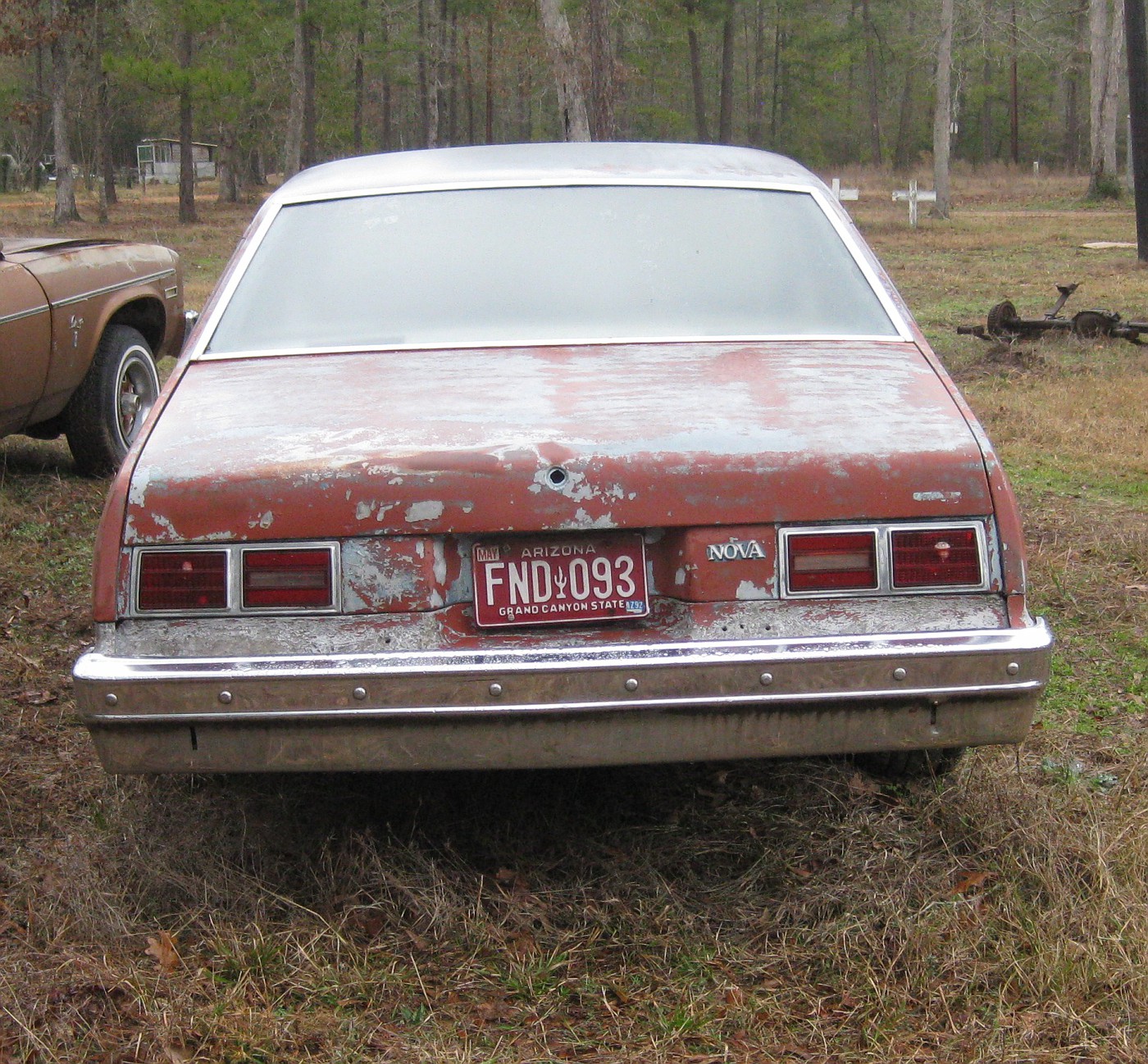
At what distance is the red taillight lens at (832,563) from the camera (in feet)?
8.35

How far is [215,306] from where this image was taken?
336 cm

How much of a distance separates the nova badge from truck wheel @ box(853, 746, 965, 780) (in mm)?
917

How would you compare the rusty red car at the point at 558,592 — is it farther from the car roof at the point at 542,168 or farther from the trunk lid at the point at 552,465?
the car roof at the point at 542,168

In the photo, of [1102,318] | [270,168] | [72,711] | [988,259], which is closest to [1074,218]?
[988,259]

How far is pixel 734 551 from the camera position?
100 inches

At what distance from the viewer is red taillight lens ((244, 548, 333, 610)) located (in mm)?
2518

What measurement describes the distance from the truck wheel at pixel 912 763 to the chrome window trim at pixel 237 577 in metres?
A: 1.46

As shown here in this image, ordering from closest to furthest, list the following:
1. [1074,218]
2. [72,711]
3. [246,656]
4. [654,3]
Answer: [246,656] < [72,711] < [1074,218] < [654,3]

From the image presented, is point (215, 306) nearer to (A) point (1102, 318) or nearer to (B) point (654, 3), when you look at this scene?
(A) point (1102, 318)

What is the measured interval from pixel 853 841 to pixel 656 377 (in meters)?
1.11

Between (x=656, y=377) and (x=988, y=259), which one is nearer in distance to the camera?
(x=656, y=377)

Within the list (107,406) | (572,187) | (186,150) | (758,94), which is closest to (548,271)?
(572,187)

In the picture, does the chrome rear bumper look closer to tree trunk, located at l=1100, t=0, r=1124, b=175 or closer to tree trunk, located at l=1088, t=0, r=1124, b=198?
tree trunk, located at l=1088, t=0, r=1124, b=198

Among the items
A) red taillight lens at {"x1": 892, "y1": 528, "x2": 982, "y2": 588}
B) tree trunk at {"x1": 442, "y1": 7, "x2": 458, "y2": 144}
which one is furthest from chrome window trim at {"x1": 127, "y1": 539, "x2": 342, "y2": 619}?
tree trunk at {"x1": 442, "y1": 7, "x2": 458, "y2": 144}
